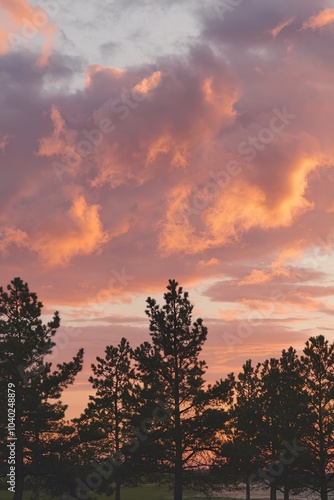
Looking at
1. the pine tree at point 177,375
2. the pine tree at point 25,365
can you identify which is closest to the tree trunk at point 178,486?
the pine tree at point 177,375

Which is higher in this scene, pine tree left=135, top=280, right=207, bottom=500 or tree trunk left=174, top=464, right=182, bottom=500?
pine tree left=135, top=280, right=207, bottom=500

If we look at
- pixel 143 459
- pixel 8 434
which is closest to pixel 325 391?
pixel 143 459

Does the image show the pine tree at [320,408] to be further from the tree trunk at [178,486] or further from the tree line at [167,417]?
the tree trunk at [178,486]

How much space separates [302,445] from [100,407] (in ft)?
64.5

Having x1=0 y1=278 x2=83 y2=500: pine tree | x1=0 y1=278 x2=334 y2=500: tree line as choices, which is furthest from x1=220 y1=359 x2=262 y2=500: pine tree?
x1=0 y1=278 x2=83 y2=500: pine tree

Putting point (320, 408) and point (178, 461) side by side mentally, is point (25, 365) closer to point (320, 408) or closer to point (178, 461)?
point (178, 461)

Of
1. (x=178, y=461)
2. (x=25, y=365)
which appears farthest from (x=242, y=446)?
(x=25, y=365)

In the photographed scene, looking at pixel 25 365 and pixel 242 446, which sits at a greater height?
pixel 25 365

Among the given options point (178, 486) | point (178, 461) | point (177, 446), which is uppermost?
point (177, 446)

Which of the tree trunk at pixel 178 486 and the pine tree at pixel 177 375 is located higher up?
the pine tree at pixel 177 375

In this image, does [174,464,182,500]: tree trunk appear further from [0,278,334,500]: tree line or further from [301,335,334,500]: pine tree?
[301,335,334,500]: pine tree

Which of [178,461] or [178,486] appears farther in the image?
[178,461]

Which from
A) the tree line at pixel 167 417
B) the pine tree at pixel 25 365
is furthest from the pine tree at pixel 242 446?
the pine tree at pixel 25 365

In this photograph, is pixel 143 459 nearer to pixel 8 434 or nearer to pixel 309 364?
pixel 8 434
